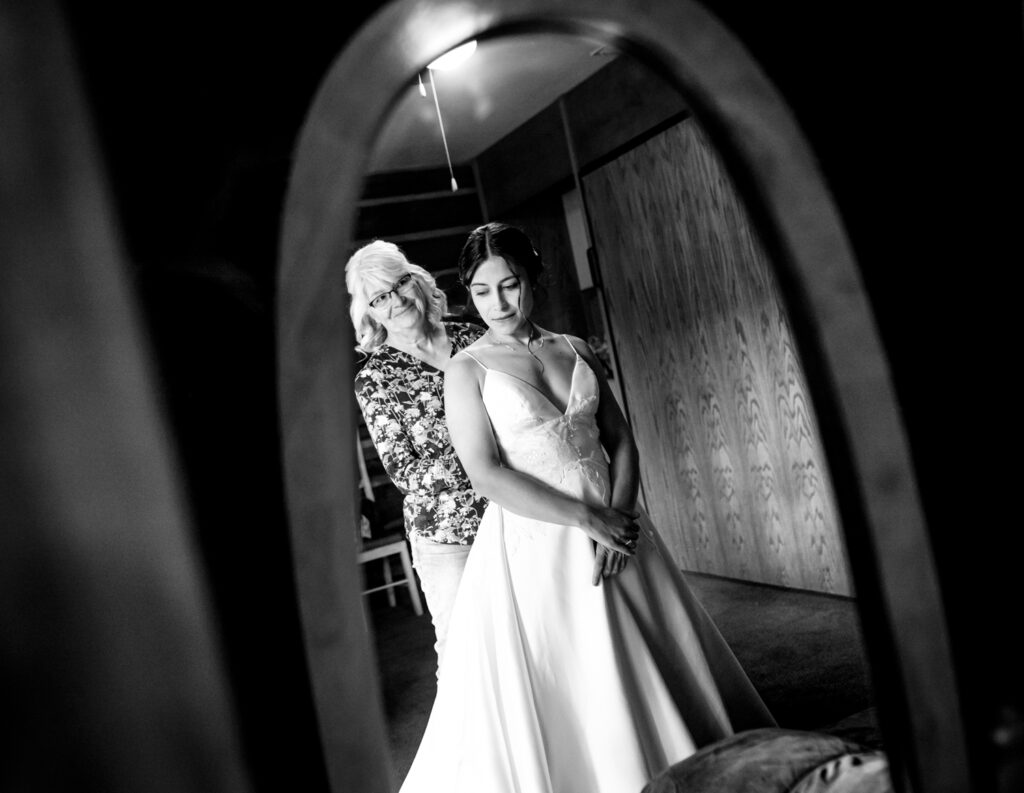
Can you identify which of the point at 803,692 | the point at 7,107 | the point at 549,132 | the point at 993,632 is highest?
the point at 549,132

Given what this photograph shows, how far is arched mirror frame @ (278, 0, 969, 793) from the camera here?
589 mm

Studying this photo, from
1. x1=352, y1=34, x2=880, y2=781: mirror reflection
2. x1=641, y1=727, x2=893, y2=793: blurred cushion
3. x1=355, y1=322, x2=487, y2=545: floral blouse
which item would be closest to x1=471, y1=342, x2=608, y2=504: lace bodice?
x1=355, y1=322, x2=487, y2=545: floral blouse

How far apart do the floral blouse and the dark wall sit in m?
1.31

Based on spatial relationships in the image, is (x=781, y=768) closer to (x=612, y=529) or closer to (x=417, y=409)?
(x=612, y=529)

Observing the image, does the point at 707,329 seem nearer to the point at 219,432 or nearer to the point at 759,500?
the point at 759,500

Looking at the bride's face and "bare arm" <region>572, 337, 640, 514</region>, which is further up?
the bride's face

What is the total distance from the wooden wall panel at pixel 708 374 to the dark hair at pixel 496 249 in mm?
1534

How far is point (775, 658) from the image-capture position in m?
2.71

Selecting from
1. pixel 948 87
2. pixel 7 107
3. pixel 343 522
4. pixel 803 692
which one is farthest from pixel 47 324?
pixel 803 692

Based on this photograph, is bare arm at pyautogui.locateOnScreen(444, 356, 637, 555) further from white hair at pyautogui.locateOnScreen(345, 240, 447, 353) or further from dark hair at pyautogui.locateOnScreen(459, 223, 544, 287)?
white hair at pyautogui.locateOnScreen(345, 240, 447, 353)

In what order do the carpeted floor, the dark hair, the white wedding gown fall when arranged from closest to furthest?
the white wedding gown → the dark hair → the carpeted floor

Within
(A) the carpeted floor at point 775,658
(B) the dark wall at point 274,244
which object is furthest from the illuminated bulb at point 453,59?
(B) the dark wall at point 274,244

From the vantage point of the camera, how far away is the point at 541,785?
1.53 m

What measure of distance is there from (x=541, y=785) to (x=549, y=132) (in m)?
3.11
